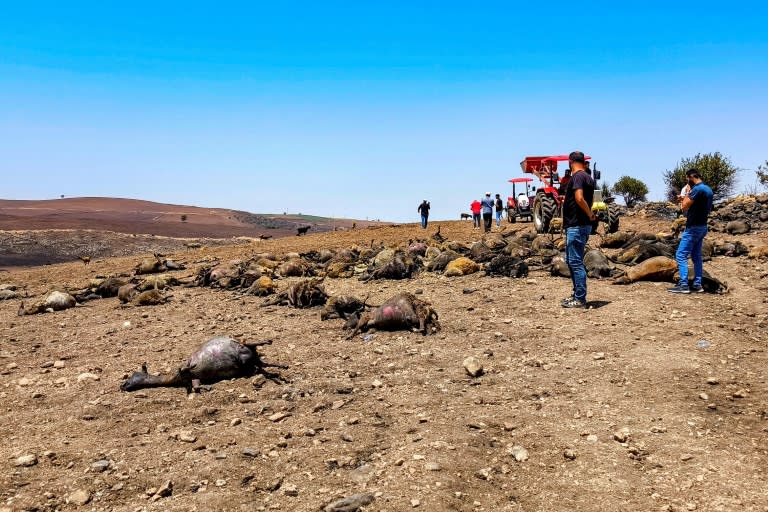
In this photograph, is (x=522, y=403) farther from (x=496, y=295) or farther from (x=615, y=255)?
(x=615, y=255)

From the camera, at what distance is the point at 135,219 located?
54000 millimetres

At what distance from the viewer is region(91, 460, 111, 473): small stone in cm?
389

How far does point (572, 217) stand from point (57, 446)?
6410 millimetres

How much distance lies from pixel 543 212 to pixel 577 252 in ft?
36.6

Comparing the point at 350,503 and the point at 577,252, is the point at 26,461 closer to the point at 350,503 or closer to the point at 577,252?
the point at 350,503

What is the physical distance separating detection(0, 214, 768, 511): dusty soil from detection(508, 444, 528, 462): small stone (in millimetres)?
36

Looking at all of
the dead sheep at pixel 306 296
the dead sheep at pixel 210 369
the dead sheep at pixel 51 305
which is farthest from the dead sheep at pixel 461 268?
the dead sheep at pixel 51 305

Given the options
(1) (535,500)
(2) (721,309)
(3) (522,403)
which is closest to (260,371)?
(3) (522,403)

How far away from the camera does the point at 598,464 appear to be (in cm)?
367

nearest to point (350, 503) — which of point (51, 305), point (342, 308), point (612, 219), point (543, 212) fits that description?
point (342, 308)

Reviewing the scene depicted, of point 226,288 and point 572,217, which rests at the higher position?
point 572,217

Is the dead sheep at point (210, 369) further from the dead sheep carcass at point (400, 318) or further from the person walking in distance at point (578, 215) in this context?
the person walking in distance at point (578, 215)

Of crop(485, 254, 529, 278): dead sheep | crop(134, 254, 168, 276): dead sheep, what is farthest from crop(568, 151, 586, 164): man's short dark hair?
crop(134, 254, 168, 276): dead sheep

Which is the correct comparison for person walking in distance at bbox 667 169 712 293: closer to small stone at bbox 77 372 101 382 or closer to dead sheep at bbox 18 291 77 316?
small stone at bbox 77 372 101 382
